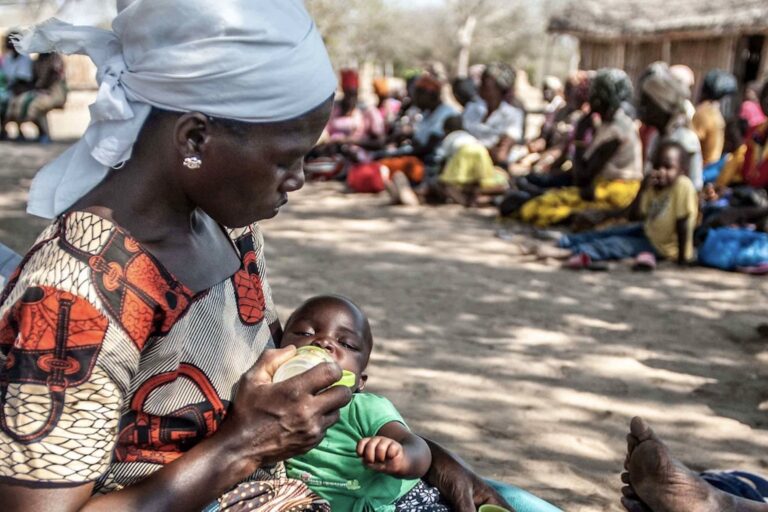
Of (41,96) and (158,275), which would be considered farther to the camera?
(41,96)

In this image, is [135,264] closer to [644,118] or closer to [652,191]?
[652,191]

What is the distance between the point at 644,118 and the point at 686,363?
4212mm

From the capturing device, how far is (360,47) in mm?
32969

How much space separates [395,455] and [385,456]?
22 mm

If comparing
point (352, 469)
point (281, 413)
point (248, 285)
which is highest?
point (248, 285)

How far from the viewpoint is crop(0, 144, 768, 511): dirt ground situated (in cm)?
338

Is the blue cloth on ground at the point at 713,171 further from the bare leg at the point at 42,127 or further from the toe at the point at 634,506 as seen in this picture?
the bare leg at the point at 42,127

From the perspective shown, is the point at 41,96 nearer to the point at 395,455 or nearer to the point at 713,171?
the point at 713,171

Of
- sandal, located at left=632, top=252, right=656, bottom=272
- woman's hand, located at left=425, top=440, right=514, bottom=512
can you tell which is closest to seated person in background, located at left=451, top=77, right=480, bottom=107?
sandal, located at left=632, top=252, right=656, bottom=272

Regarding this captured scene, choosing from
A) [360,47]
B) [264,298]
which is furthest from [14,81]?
[360,47]

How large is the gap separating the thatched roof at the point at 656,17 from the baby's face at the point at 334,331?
Answer: 13.7 meters

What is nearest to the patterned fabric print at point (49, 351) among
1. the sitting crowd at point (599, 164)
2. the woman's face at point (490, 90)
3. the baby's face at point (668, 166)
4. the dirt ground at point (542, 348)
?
the dirt ground at point (542, 348)

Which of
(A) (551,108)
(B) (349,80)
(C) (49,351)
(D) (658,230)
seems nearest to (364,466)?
(C) (49,351)

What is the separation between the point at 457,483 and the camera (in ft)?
6.57
